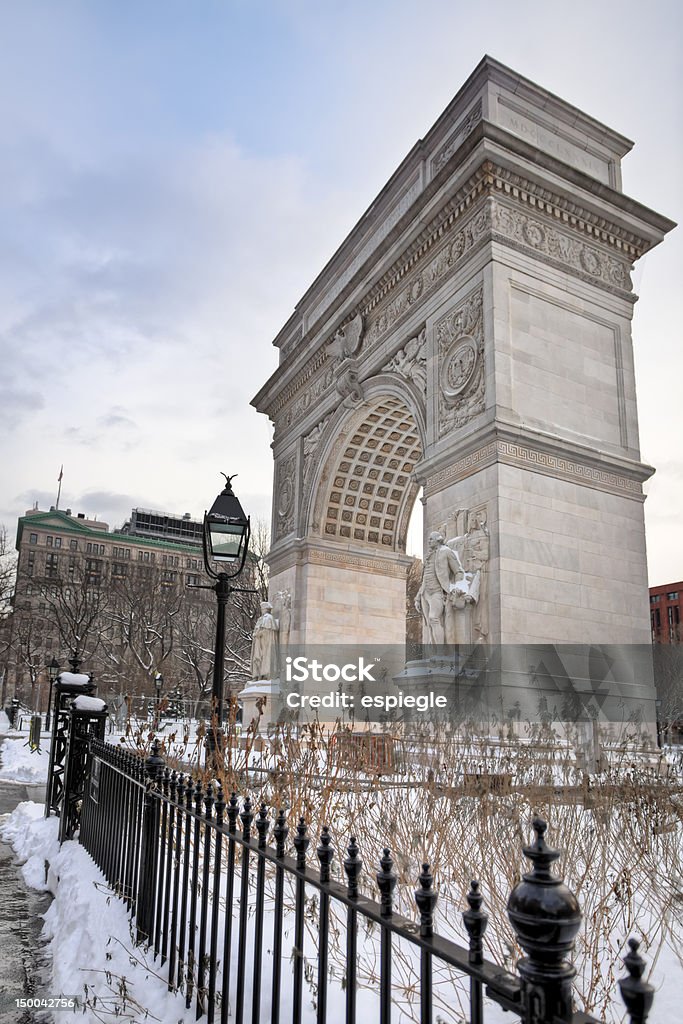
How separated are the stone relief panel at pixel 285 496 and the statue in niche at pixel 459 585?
10327mm

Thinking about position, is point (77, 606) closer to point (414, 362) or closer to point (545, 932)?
point (414, 362)

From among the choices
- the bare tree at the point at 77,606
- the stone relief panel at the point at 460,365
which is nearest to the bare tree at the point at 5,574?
the bare tree at the point at 77,606

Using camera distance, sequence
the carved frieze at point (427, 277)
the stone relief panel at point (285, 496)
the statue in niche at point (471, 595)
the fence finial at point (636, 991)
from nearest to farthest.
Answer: the fence finial at point (636, 991)
the statue in niche at point (471, 595)
the carved frieze at point (427, 277)
the stone relief panel at point (285, 496)

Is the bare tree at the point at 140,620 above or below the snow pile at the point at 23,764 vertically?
above

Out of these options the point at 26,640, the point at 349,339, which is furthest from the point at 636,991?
the point at 26,640

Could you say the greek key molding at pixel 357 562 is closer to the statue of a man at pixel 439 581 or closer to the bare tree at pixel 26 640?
the statue of a man at pixel 439 581

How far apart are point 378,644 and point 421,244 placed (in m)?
12.1

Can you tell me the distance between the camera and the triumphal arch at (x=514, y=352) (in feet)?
50.3

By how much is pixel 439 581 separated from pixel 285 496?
467 inches

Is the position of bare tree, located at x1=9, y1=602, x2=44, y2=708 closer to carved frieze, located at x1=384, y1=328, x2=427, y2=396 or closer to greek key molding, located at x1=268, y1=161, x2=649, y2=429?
carved frieze, located at x1=384, y1=328, x2=427, y2=396

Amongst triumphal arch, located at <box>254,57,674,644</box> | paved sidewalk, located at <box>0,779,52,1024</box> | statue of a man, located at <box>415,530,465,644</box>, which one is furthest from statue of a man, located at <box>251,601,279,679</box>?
paved sidewalk, located at <box>0,779,52,1024</box>

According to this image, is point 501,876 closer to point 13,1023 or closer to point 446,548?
point 13,1023

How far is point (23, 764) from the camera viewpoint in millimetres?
17203

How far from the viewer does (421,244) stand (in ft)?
62.4
